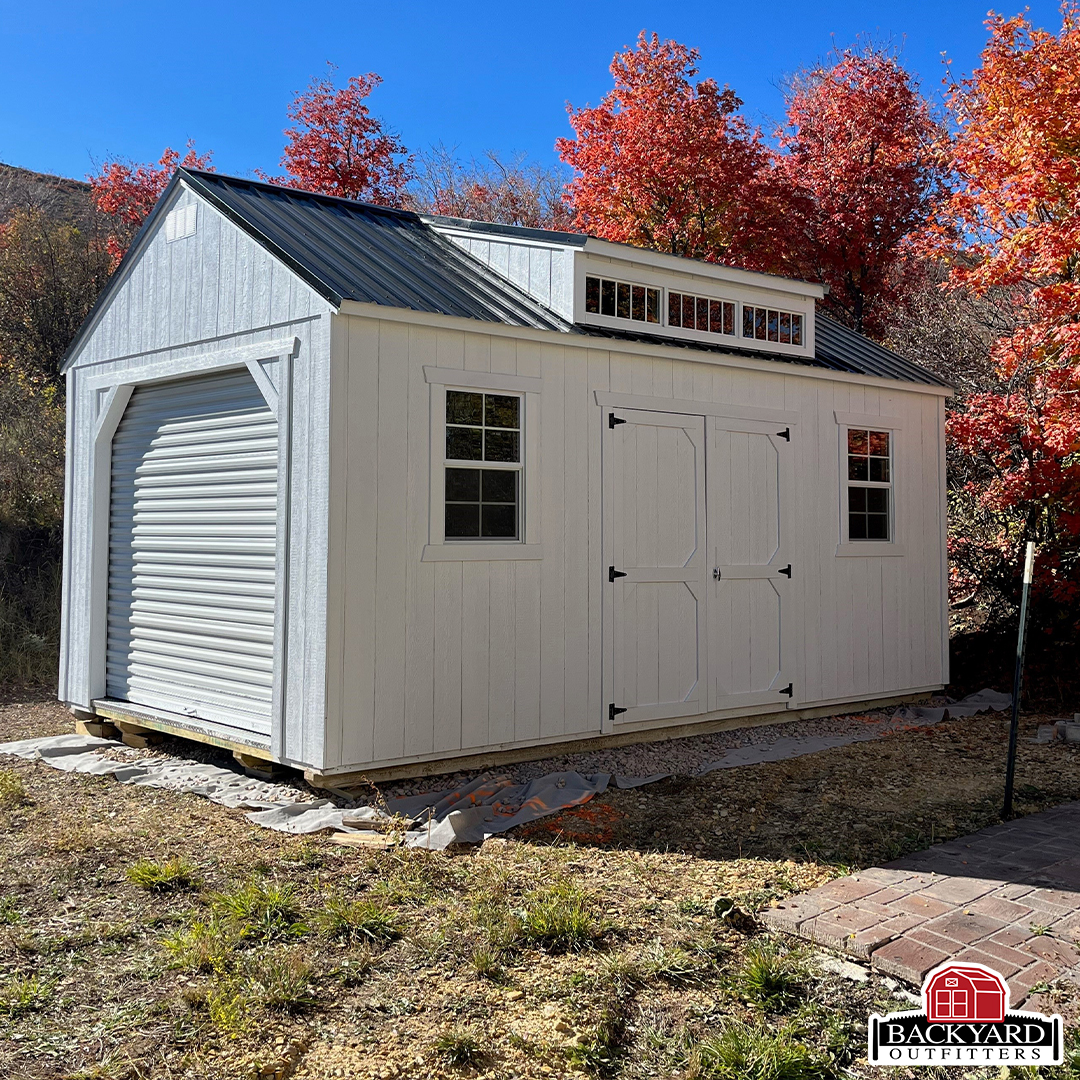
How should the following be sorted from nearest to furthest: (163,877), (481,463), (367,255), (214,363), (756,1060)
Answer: (756,1060) < (163,877) < (481,463) < (214,363) < (367,255)

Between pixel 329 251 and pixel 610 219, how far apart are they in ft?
32.7

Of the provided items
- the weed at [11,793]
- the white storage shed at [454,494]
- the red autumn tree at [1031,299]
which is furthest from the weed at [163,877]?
the red autumn tree at [1031,299]

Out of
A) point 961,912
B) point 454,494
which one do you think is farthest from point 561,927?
point 454,494

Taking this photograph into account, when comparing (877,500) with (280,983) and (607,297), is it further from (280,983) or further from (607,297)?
(280,983)

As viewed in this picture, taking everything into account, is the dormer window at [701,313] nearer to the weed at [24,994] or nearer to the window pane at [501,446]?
the window pane at [501,446]

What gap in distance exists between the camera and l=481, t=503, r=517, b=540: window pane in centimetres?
682

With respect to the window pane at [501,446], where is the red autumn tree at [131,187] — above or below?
above

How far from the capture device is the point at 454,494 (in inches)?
261

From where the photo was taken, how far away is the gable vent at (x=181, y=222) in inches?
295

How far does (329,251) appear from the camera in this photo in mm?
6957

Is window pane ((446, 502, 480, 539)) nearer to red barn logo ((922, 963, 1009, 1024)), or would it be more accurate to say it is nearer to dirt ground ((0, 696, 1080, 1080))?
dirt ground ((0, 696, 1080, 1080))

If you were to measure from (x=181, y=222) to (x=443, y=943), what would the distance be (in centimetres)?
582

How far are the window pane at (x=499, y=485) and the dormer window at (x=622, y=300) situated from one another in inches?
58.9

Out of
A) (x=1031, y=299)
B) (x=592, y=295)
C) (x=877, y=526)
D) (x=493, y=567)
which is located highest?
(x=1031, y=299)
